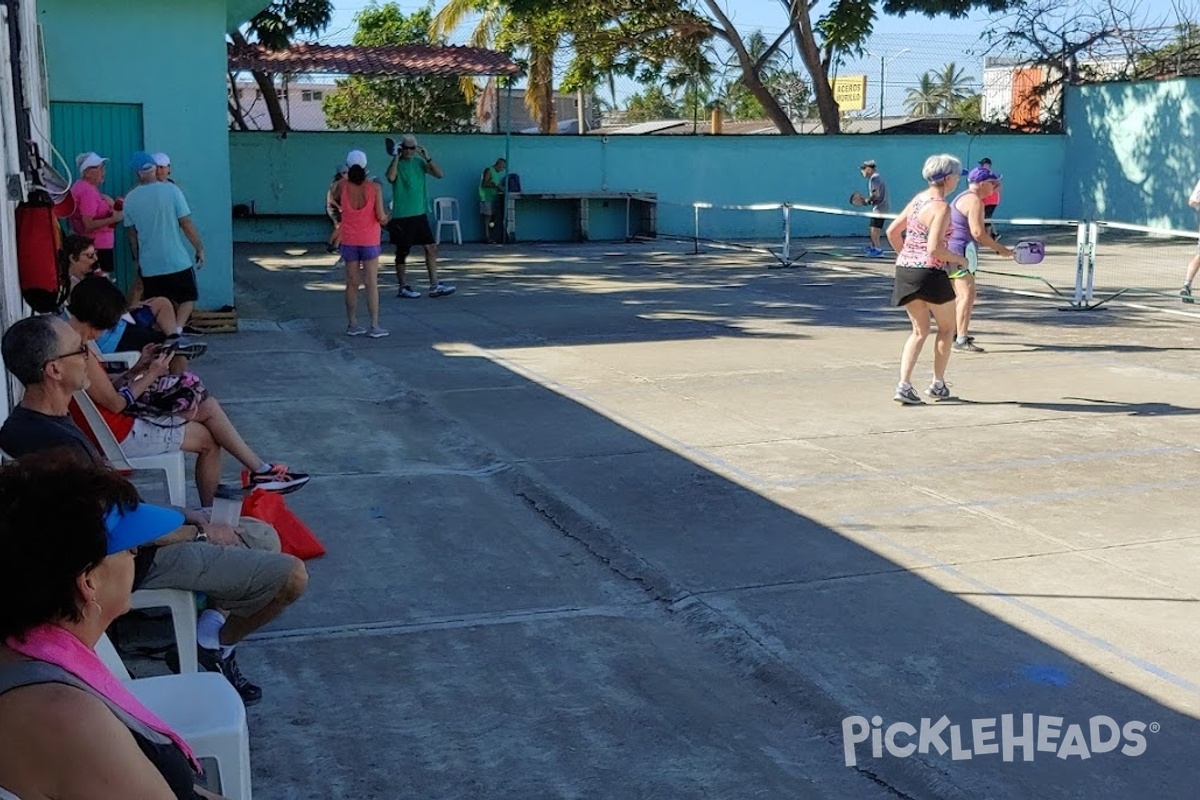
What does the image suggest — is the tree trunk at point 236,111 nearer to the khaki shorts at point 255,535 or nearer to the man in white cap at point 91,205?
the man in white cap at point 91,205

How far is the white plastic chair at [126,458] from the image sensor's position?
5.81 m

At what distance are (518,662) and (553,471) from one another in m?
2.78

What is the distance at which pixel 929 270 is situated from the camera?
9.50 metres

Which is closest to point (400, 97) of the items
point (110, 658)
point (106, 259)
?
point (106, 259)

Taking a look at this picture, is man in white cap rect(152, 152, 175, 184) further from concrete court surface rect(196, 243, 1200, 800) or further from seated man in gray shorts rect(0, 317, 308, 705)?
seated man in gray shorts rect(0, 317, 308, 705)

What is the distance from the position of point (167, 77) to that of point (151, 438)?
8.23 metres

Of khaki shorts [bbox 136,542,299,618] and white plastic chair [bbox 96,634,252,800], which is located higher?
khaki shorts [bbox 136,542,299,618]

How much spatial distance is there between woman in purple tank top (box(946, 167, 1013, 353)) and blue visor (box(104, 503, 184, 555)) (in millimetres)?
7983

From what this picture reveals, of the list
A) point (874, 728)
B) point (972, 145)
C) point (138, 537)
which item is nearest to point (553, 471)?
point (874, 728)

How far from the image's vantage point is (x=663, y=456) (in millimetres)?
8258

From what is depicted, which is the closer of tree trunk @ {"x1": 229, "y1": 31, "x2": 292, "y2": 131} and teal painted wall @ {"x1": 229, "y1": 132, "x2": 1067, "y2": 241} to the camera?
tree trunk @ {"x1": 229, "y1": 31, "x2": 292, "y2": 131}

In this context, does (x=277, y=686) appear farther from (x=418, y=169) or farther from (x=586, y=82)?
(x=586, y=82)

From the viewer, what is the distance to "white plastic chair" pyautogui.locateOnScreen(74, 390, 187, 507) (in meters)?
5.81

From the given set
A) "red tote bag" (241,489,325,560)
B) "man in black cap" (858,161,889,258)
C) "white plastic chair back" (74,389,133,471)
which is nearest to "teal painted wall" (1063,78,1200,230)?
"man in black cap" (858,161,889,258)
